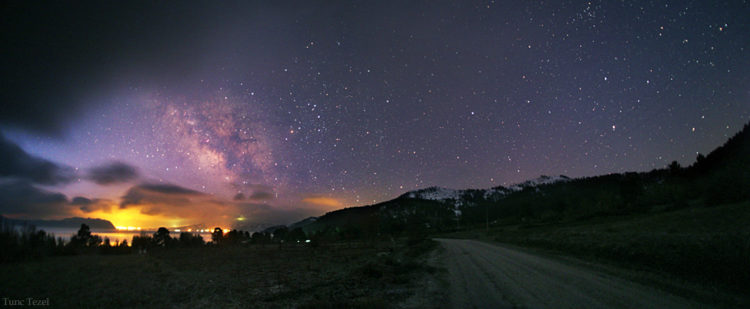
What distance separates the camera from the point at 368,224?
11456 centimetres

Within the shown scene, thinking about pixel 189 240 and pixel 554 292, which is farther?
pixel 189 240

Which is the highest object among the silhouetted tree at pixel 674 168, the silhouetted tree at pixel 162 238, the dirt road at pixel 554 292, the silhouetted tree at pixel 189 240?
the silhouetted tree at pixel 674 168

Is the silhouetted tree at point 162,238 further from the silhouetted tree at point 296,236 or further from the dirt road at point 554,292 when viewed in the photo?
the dirt road at point 554,292

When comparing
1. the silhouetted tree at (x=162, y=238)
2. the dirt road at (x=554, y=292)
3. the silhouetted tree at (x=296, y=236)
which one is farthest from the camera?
the silhouetted tree at (x=296, y=236)

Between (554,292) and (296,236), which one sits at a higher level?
(554,292)

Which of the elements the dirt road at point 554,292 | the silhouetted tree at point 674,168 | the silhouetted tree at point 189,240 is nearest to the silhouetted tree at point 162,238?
the silhouetted tree at point 189,240

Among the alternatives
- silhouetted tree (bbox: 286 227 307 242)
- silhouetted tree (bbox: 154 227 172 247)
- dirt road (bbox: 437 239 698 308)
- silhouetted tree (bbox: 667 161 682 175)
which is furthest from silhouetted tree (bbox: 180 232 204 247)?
silhouetted tree (bbox: 667 161 682 175)

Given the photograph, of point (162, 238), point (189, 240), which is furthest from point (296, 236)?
point (162, 238)

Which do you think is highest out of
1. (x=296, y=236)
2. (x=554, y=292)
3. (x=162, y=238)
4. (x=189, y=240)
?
(x=554, y=292)

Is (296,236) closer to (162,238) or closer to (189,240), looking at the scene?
(189,240)

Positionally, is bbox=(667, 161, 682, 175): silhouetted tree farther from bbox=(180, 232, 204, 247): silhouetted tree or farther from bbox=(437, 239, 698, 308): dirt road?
bbox=(180, 232, 204, 247): silhouetted tree

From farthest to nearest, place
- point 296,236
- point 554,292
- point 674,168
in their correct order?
1. point 296,236
2. point 674,168
3. point 554,292

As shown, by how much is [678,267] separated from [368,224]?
102723mm

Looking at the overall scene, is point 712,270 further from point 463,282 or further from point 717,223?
point 717,223
